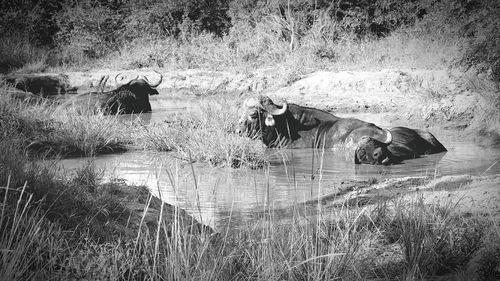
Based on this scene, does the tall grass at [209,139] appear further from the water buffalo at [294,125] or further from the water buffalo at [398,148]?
the water buffalo at [398,148]

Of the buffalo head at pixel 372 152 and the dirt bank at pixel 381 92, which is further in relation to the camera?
the dirt bank at pixel 381 92

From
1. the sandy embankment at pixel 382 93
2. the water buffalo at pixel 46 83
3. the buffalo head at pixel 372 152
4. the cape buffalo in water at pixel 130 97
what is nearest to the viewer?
the buffalo head at pixel 372 152

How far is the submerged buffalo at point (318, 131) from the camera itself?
31.9 feet

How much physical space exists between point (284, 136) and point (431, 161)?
2907 millimetres

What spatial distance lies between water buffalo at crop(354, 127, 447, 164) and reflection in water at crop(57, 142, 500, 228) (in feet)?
0.66

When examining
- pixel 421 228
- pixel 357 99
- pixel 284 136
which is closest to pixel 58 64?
pixel 357 99

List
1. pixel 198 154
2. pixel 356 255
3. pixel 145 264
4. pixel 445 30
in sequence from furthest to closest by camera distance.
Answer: pixel 445 30
pixel 198 154
pixel 356 255
pixel 145 264

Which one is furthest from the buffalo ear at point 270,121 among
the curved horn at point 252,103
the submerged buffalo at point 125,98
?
the submerged buffalo at point 125,98

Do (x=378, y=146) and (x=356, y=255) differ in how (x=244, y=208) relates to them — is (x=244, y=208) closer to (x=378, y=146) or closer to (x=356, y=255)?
(x=356, y=255)

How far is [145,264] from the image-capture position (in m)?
3.86

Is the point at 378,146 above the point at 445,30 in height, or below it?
below

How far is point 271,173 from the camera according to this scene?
884 centimetres

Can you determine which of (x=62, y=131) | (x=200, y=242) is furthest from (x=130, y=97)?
(x=200, y=242)

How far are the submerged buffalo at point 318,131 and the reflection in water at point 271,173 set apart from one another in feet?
0.88
